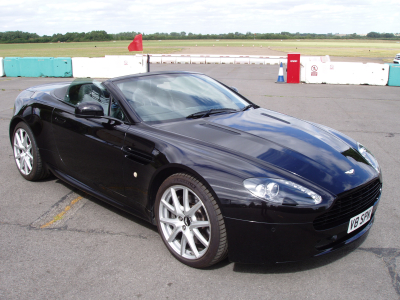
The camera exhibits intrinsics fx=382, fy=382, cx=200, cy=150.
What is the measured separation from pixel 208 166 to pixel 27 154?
A: 2937mm

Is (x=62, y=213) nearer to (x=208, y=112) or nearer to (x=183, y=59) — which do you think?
(x=208, y=112)

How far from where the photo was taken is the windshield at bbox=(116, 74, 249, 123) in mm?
3621

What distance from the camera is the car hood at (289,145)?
9.34 feet

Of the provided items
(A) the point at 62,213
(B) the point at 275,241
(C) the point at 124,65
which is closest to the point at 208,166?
(B) the point at 275,241

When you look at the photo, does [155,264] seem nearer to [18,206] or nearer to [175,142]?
[175,142]

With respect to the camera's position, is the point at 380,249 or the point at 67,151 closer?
the point at 380,249

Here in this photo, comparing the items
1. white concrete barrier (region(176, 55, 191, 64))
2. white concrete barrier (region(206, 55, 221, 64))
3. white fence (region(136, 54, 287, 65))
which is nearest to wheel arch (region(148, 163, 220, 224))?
white fence (region(136, 54, 287, 65))

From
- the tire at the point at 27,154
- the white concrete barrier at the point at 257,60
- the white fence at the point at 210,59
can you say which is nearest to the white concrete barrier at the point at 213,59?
the white fence at the point at 210,59

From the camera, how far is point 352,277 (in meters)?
2.78

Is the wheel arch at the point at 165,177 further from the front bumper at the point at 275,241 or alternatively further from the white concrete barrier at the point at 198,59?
the white concrete barrier at the point at 198,59

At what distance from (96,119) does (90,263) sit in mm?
1365

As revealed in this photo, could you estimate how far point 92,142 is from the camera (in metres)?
3.64

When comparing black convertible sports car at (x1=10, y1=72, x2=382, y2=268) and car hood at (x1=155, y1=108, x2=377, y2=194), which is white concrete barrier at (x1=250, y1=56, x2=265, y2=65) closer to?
black convertible sports car at (x1=10, y1=72, x2=382, y2=268)

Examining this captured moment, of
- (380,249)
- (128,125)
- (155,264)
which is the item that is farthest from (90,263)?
(380,249)
